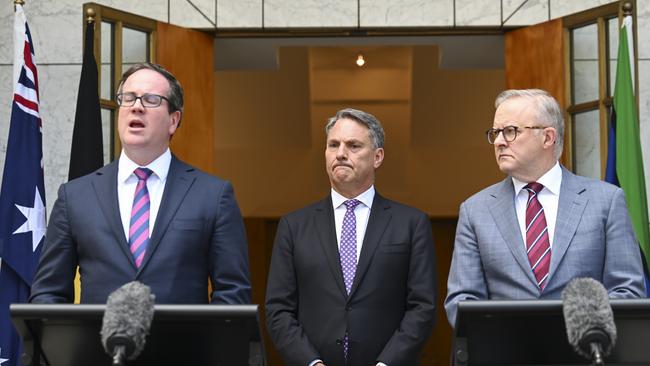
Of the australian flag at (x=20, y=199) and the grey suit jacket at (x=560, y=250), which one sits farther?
the australian flag at (x=20, y=199)

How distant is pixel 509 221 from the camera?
357cm

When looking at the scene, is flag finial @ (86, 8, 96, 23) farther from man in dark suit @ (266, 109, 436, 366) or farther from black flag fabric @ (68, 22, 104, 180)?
man in dark suit @ (266, 109, 436, 366)

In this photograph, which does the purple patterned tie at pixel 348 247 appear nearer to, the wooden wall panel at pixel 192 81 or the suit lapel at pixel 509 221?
the suit lapel at pixel 509 221

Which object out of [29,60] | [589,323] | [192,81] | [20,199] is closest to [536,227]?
[589,323]

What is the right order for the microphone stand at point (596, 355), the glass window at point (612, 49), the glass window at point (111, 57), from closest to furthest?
the microphone stand at point (596, 355) < the glass window at point (111, 57) < the glass window at point (612, 49)

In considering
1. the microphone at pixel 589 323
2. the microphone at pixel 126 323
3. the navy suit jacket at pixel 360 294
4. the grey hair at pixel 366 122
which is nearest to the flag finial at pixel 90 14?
the grey hair at pixel 366 122

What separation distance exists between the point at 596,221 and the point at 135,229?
1491mm

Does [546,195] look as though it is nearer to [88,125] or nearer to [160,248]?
[160,248]

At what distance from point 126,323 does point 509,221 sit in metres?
1.51

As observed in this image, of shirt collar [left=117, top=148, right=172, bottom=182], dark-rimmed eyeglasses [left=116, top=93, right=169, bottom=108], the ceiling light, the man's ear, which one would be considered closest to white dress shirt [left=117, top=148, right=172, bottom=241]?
shirt collar [left=117, top=148, right=172, bottom=182]

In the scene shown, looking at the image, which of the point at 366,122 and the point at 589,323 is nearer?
the point at 589,323

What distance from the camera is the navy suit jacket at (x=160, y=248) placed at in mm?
3363

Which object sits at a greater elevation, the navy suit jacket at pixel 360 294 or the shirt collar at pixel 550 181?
the shirt collar at pixel 550 181

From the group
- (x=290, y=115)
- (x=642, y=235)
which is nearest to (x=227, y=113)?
(x=290, y=115)
